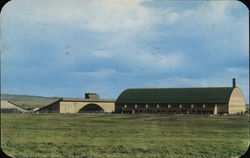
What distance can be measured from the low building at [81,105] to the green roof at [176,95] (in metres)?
5.45

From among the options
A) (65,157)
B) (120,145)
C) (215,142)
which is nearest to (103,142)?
(120,145)

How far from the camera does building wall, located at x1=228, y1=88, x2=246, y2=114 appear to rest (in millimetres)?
69000

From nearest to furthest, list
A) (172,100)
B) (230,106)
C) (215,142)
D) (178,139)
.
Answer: (215,142), (178,139), (230,106), (172,100)

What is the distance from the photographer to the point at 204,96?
233ft

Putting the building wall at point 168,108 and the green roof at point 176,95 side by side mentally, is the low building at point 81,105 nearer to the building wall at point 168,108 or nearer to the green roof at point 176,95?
the building wall at point 168,108

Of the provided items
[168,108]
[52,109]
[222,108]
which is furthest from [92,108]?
[222,108]

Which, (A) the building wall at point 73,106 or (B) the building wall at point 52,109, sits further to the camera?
(A) the building wall at point 73,106

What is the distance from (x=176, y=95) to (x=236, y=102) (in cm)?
1262

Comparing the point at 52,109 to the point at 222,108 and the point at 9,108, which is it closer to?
the point at 9,108

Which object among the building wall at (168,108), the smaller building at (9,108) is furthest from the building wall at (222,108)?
the smaller building at (9,108)

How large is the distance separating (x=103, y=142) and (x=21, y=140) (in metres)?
4.95

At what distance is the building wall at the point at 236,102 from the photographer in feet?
226

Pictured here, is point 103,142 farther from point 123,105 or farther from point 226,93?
point 123,105

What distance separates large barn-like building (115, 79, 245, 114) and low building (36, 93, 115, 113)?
5024 millimetres
